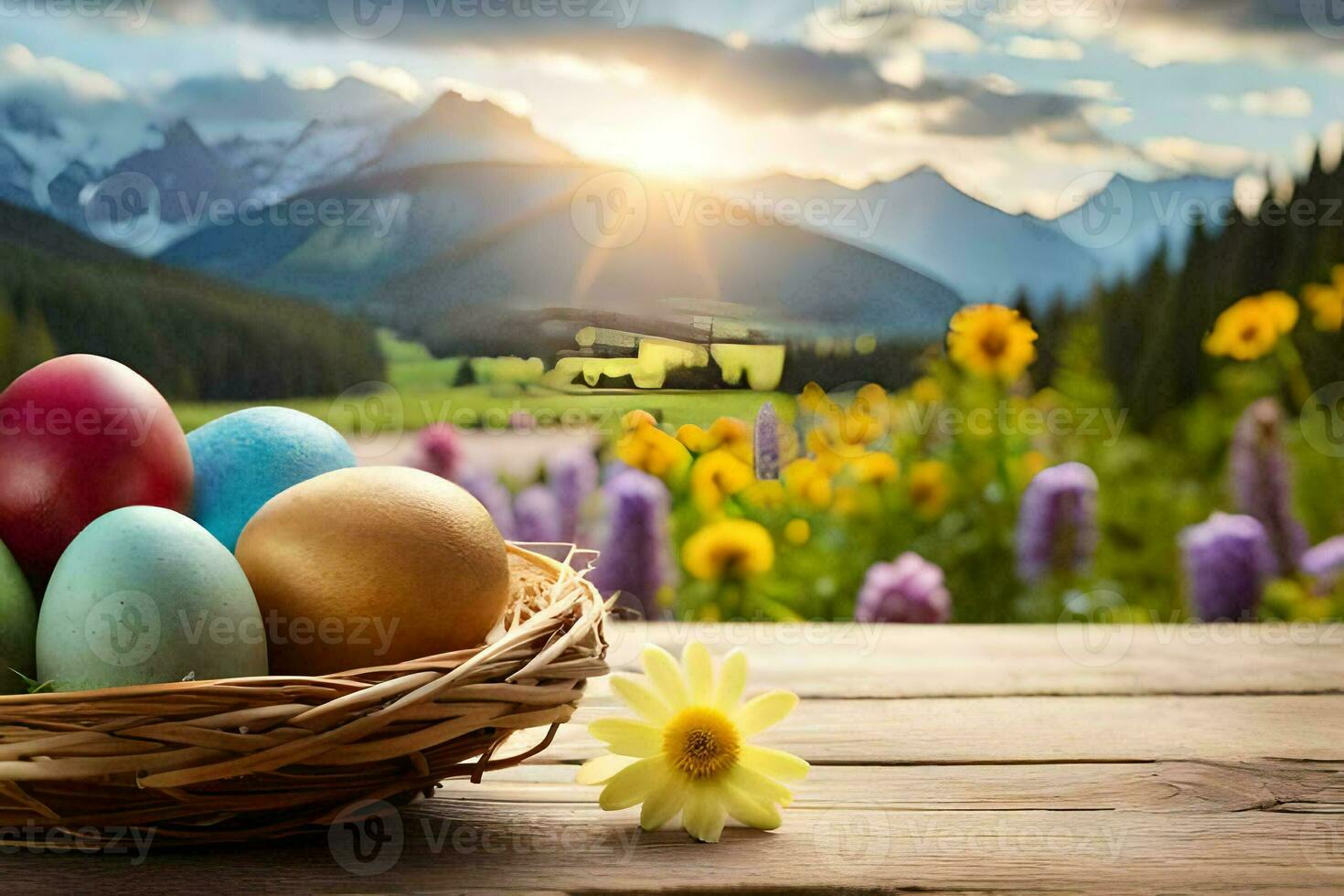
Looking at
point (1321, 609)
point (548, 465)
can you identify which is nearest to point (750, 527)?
point (548, 465)

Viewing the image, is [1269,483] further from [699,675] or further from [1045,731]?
[699,675]

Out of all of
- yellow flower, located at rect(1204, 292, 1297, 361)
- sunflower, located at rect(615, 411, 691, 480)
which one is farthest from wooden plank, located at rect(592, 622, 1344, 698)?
yellow flower, located at rect(1204, 292, 1297, 361)

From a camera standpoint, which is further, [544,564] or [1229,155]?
[1229,155]

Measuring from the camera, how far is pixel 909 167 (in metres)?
1.79

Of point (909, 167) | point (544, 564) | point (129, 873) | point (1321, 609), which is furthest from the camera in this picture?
point (909, 167)

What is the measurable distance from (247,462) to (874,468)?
1068mm

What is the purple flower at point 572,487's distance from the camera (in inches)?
59.7

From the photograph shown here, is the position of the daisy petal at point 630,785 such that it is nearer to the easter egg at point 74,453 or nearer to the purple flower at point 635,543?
the easter egg at point 74,453

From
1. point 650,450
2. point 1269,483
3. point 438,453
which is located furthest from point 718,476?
point 1269,483

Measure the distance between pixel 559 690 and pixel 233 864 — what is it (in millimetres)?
161

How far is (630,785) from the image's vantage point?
1.90 feet

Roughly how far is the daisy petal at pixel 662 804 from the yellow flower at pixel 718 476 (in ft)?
3.14

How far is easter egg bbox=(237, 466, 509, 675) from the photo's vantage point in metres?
0.55

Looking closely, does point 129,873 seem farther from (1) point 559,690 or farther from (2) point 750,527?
(2) point 750,527
